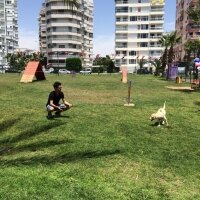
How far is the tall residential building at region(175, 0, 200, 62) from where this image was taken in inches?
3585

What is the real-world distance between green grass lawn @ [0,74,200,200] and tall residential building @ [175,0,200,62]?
3119 inches

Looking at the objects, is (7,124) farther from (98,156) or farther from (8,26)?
(8,26)

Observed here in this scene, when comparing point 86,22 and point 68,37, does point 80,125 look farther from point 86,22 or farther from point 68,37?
point 86,22

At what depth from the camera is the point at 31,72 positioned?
105 feet

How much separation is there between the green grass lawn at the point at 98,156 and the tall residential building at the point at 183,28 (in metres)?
79.2

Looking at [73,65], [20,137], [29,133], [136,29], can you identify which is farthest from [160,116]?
[136,29]

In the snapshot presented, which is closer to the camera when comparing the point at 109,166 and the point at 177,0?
the point at 109,166

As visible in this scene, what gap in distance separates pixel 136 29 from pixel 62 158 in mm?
100420

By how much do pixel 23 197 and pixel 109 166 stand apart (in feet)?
7.86

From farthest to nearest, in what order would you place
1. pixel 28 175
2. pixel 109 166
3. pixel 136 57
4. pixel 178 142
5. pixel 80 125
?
1. pixel 136 57
2. pixel 80 125
3. pixel 178 142
4. pixel 109 166
5. pixel 28 175

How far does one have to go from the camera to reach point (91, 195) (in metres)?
6.53

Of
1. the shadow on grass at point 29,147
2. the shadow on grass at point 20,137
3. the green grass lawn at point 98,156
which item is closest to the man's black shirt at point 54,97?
the green grass lawn at point 98,156

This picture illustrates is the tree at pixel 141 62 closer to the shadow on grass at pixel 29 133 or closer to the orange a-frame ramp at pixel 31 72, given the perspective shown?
the orange a-frame ramp at pixel 31 72

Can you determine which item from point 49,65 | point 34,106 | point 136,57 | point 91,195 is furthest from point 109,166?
point 49,65
